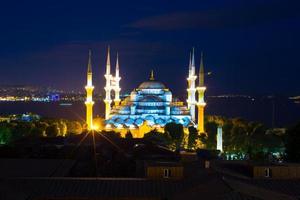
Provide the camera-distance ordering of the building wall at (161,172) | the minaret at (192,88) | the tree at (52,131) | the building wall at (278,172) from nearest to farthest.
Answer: the building wall at (161,172) < the building wall at (278,172) < the tree at (52,131) < the minaret at (192,88)

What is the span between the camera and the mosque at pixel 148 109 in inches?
2731

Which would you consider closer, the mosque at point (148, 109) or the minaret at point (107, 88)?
the mosque at point (148, 109)

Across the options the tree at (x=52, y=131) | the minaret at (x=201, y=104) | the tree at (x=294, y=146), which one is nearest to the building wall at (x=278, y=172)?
the tree at (x=294, y=146)

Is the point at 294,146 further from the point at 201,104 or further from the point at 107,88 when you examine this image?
the point at 107,88

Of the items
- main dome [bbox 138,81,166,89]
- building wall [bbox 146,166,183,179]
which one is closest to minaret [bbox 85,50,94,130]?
main dome [bbox 138,81,166,89]

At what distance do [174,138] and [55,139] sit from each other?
13698mm

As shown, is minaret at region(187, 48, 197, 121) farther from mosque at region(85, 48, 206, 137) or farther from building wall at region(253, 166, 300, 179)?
building wall at region(253, 166, 300, 179)

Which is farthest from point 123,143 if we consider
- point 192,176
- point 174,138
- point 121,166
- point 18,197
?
point 18,197

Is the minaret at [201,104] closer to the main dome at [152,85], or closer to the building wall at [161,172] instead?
the main dome at [152,85]

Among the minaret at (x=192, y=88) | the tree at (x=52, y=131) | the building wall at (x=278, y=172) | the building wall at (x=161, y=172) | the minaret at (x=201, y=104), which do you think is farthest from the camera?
the minaret at (x=192, y=88)

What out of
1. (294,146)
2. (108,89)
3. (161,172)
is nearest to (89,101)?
(108,89)

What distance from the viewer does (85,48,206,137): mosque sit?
228 feet

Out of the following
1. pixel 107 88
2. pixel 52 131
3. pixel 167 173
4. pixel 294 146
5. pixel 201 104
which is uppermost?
pixel 107 88

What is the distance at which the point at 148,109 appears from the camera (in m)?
75.4
